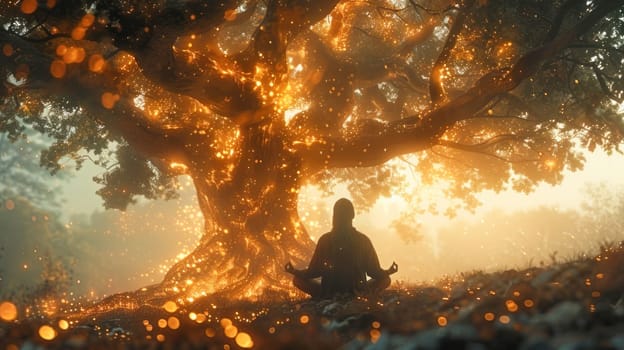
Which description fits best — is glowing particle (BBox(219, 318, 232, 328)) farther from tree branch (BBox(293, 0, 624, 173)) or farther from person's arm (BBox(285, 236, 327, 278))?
tree branch (BBox(293, 0, 624, 173))

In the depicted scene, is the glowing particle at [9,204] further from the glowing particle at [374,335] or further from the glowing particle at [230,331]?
the glowing particle at [374,335]

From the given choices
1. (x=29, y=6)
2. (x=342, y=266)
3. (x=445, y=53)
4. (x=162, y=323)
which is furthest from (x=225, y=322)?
(x=445, y=53)

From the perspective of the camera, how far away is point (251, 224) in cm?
1273

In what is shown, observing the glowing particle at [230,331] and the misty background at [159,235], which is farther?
the misty background at [159,235]

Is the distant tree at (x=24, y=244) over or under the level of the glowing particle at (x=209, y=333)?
over

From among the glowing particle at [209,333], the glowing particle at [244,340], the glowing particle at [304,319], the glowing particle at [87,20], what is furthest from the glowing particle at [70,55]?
the glowing particle at [244,340]

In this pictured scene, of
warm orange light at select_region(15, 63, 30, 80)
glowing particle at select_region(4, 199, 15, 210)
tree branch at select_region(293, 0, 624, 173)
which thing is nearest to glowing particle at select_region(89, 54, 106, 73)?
warm orange light at select_region(15, 63, 30, 80)

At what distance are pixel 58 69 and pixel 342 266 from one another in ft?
33.8

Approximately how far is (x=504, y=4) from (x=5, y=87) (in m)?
14.4

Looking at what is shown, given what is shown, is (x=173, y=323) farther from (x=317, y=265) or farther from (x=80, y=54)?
(x=80, y=54)

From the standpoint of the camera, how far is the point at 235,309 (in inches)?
259

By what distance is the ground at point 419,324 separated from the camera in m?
2.50

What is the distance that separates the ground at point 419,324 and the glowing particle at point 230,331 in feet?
0.04

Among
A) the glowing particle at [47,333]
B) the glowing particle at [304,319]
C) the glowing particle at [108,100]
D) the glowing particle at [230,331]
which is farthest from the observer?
the glowing particle at [108,100]
